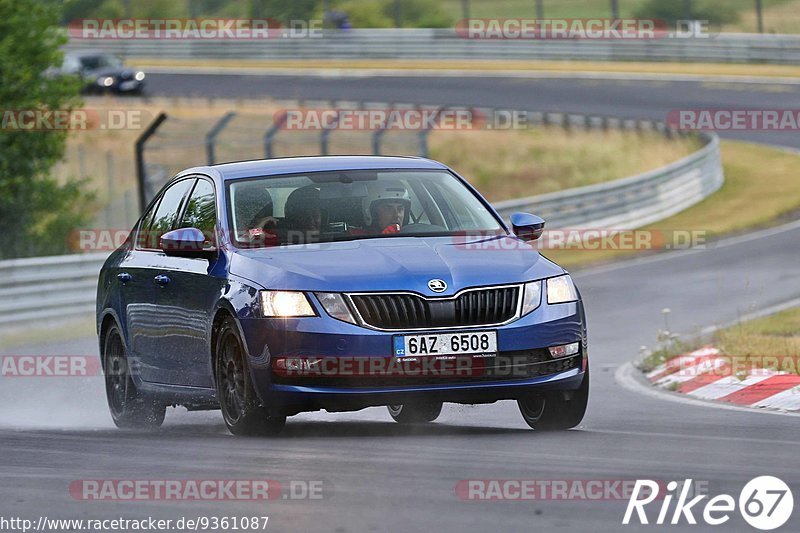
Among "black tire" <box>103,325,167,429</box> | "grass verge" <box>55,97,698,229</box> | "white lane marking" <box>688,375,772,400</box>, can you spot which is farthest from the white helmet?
"grass verge" <box>55,97,698,229</box>

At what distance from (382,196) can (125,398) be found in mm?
2343

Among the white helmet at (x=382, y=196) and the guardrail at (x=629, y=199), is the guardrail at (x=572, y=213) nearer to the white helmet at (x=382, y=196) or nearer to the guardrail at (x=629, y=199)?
the guardrail at (x=629, y=199)

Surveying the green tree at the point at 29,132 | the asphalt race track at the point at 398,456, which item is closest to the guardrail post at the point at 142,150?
the green tree at the point at 29,132

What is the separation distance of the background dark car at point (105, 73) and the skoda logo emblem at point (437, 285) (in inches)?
1786

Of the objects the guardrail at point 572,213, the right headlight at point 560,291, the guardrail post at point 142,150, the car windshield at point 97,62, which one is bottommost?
the car windshield at point 97,62

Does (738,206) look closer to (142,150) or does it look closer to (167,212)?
(142,150)

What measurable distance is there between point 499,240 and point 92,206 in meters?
28.3

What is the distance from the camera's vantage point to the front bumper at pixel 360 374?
8.09m

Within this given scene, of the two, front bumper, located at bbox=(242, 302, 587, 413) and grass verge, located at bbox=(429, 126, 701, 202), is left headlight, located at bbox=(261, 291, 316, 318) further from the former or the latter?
grass verge, located at bbox=(429, 126, 701, 202)

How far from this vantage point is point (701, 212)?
2891 cm

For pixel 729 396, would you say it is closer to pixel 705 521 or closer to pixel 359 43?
pixel 705 521

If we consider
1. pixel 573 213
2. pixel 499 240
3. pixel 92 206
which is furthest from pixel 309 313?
pixel 92 206

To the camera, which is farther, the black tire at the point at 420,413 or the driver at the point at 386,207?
the black tire at the point at 420,413

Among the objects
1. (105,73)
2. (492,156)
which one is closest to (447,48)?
(105,73)
